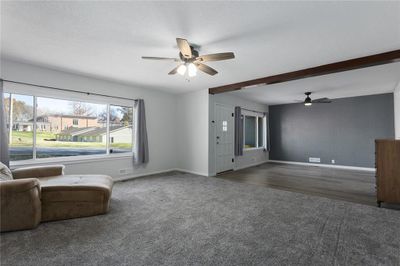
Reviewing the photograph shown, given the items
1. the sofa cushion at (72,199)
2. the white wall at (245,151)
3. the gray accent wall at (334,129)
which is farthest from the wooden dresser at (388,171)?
the sofa cushion at (72,199)

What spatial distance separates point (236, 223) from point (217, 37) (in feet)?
8.14

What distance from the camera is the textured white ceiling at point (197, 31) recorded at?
1881 mm

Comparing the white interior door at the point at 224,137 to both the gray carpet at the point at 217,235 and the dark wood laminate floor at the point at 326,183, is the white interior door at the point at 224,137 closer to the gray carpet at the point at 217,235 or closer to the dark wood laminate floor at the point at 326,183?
the dark wood laminate floor at the point at 326,183

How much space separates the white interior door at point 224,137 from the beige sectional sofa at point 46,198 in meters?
3.27

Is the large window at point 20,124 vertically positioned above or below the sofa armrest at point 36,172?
above

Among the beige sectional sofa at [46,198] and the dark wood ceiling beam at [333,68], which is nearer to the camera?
the beige sectional sofa at [46,198]

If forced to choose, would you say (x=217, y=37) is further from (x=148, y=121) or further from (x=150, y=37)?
(x=148, y=121)

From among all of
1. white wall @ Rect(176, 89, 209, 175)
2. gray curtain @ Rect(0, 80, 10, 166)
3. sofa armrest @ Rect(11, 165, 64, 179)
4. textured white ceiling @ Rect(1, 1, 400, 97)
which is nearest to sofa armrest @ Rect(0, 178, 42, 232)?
sofa armrest @ Rect(11, 165, 64, 179)

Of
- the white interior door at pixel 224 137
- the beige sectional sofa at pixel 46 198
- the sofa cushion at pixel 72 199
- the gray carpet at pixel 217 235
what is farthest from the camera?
the white interior door at pixel 224 137

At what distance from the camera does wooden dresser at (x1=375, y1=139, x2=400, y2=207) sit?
2887 mm

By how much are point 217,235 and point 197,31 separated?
248 centimetres

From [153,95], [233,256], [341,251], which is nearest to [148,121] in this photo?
[153,95]

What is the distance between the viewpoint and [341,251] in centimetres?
183

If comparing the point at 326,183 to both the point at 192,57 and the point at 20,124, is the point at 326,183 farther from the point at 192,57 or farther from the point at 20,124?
the point at 20,124
